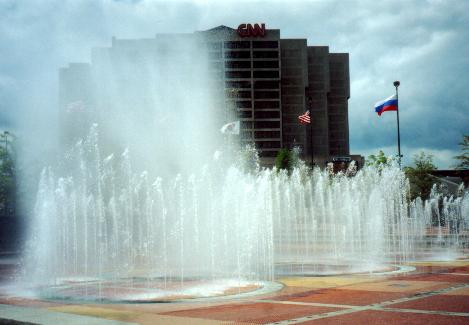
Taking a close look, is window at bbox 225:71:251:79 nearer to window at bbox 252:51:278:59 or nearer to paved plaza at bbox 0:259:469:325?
window at bbox 252:51:278:59

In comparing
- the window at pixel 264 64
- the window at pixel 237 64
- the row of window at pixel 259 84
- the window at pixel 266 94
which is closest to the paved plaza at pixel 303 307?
the window at pixel 237 64

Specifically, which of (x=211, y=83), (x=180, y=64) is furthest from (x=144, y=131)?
(x=211, y=83)

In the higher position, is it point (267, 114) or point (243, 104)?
point (243, 104)

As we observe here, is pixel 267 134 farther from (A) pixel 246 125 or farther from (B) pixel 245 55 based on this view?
(B) pixel 245 55

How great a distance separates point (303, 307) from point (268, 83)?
339 ft

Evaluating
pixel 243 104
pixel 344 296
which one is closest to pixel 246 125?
pixel 243 104

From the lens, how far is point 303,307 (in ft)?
36.9

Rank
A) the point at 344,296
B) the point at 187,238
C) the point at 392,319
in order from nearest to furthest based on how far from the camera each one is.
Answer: the point at 392,319
the point at 344,296
the point at 187,238

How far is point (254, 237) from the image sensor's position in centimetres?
3072

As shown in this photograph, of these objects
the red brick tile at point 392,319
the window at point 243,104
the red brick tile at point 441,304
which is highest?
the window at point 243,104

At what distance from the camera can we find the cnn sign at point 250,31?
364 feet

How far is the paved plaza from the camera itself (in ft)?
31.5

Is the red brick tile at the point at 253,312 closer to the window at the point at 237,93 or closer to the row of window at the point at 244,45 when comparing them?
the window at the point at 237,93

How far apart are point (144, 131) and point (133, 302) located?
110ft
